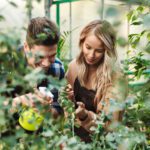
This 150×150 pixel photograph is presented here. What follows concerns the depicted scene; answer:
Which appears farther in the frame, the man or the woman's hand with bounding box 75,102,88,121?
the woman's hand with bounding box 75,102,88,121

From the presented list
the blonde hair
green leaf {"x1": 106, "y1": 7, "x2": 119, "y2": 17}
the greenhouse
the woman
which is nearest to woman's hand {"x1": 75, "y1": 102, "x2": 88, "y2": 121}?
the greenhouse

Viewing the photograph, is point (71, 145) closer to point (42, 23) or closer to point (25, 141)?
point (25, 141)

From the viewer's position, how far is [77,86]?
3514 mm

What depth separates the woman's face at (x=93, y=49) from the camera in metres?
3.37

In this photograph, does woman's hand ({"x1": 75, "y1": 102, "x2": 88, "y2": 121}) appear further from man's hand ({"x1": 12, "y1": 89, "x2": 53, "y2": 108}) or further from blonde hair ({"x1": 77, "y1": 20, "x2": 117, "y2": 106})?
man's hand ({"x1": 12, "y1": 89, "x2": 53, "y2": 108})

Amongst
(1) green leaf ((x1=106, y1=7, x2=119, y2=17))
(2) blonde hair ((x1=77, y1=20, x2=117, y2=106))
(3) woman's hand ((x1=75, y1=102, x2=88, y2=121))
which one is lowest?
(3) woman's hand ((x1=75, y1=102, x2=88, y2=121))

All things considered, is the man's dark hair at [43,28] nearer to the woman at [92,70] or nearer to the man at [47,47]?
the man at [47,47]

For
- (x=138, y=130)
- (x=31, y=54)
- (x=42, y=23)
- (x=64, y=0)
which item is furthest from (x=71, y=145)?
(x=64, y=0)

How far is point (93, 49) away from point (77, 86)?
0.29 meters

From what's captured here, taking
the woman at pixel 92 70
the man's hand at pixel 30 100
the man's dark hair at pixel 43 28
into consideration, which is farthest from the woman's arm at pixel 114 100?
the man's dark hair at pixel 43 28

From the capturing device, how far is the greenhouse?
1.49m

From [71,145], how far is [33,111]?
28 centimetres

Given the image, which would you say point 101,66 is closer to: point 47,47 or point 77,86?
point 77,86

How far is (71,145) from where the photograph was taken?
6.45 ft
